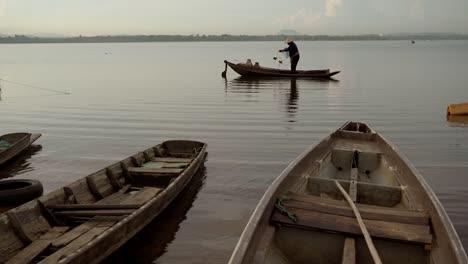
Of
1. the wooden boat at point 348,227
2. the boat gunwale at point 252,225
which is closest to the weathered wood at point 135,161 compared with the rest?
the wooden boat at point 348,227

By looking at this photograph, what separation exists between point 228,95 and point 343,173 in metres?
17.9

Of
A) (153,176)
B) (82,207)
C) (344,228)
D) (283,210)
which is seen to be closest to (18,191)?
(82,207)

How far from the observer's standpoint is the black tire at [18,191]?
8.38 meters

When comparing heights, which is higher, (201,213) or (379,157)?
(379,157)

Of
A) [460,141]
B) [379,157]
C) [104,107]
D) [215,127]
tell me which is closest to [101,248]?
[379,157]

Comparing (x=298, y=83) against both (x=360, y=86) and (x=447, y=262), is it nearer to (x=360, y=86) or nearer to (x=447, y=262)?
(x=360, y=86)

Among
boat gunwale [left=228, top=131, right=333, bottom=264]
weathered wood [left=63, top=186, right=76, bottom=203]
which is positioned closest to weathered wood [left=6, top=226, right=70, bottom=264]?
weathered wood [left=63, top=186, right=76, bottom=203]

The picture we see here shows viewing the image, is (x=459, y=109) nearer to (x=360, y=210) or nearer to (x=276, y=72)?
(x=360, y=210)

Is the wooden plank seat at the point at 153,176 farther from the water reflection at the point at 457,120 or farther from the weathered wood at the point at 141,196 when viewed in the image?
the water reflection at the point at 457,120

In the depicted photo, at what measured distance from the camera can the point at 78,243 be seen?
6.31m

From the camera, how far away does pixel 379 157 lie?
8.99 meters

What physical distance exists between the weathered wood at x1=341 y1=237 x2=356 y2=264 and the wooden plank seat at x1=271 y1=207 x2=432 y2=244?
125 mm

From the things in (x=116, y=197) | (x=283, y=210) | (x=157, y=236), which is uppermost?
(x=283, y=210)

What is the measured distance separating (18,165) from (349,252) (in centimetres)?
1047
